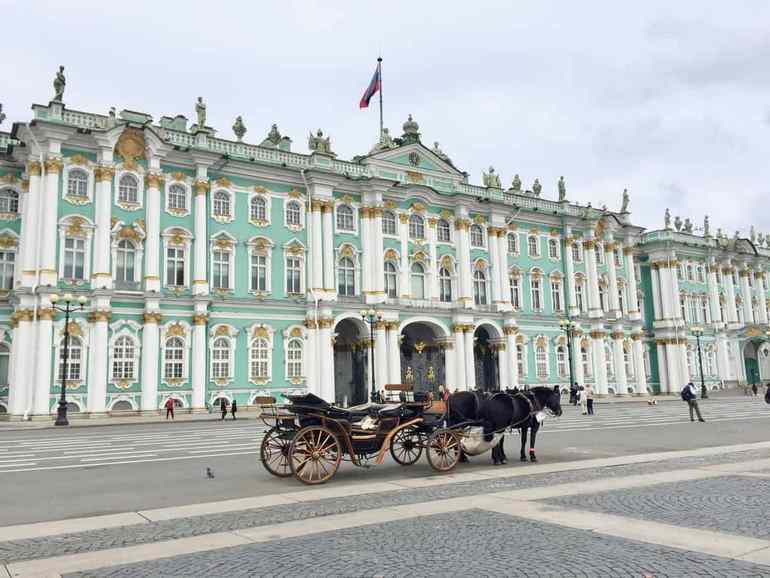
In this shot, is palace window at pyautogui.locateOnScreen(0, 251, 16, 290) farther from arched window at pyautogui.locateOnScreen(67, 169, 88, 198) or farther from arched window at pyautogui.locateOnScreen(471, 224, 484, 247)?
arched window at pyautogui.locateOnScreen(471, 224, 484, 247)

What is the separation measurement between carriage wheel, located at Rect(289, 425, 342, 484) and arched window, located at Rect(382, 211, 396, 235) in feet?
119

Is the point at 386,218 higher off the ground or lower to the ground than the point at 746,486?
higher

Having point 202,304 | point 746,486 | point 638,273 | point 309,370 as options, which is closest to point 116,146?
point 202,304

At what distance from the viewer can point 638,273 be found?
66.6 meters

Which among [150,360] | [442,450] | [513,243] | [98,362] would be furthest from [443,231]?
[442,450]

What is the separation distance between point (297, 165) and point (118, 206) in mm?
11938

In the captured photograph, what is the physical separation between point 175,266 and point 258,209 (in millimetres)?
6633

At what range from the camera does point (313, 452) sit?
1131 cm

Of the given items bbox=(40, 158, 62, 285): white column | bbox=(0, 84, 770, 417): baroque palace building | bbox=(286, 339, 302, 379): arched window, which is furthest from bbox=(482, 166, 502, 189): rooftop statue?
bbox=(40, 158, 62, 285): white column

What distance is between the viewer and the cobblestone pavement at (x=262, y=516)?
7406 mm

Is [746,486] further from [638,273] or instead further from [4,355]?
[638,273]

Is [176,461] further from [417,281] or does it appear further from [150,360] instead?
[417,281]

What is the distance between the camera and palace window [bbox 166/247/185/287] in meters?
39.4

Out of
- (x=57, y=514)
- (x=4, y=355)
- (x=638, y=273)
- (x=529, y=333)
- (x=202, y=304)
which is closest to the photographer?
(x=57, y=514)
